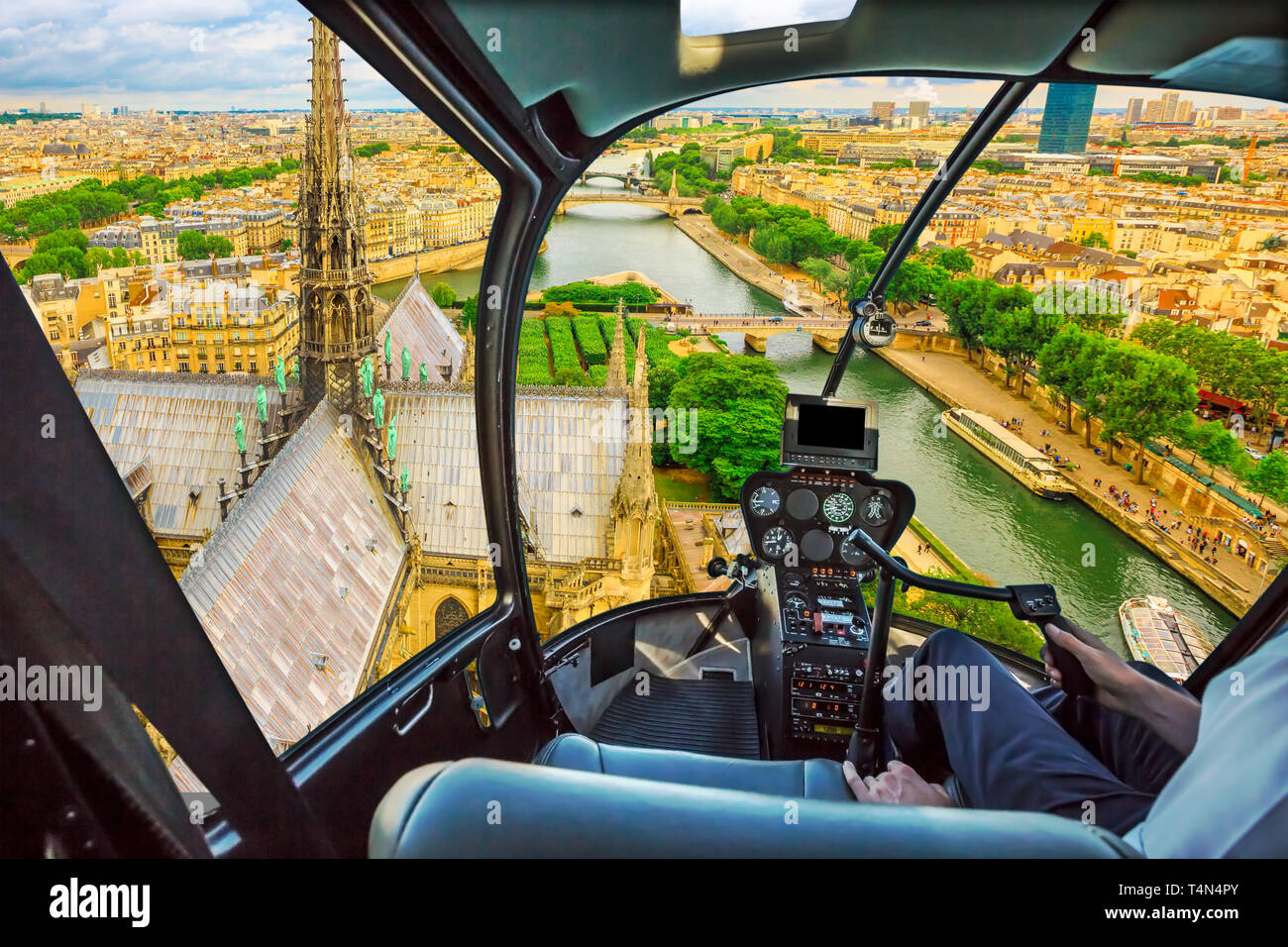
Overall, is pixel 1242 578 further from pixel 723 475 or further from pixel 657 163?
pixel 657 163

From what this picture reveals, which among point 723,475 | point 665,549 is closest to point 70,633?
point 665,549

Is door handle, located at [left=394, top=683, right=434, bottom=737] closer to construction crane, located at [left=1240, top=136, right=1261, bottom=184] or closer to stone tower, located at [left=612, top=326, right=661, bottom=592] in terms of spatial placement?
stone tower, located at [left=612, top=326, right=661, bottom=592]

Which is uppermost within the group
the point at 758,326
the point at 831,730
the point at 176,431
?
the point at 758,326

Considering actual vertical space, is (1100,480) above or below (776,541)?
below

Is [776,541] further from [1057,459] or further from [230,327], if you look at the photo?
[1057,459]

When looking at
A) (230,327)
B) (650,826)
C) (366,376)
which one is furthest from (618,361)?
(650,826)

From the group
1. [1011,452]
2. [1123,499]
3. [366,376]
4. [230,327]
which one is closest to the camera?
[366,376]

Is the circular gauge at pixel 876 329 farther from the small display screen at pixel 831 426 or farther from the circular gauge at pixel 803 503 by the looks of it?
the circular gauge at pixel 803 503
